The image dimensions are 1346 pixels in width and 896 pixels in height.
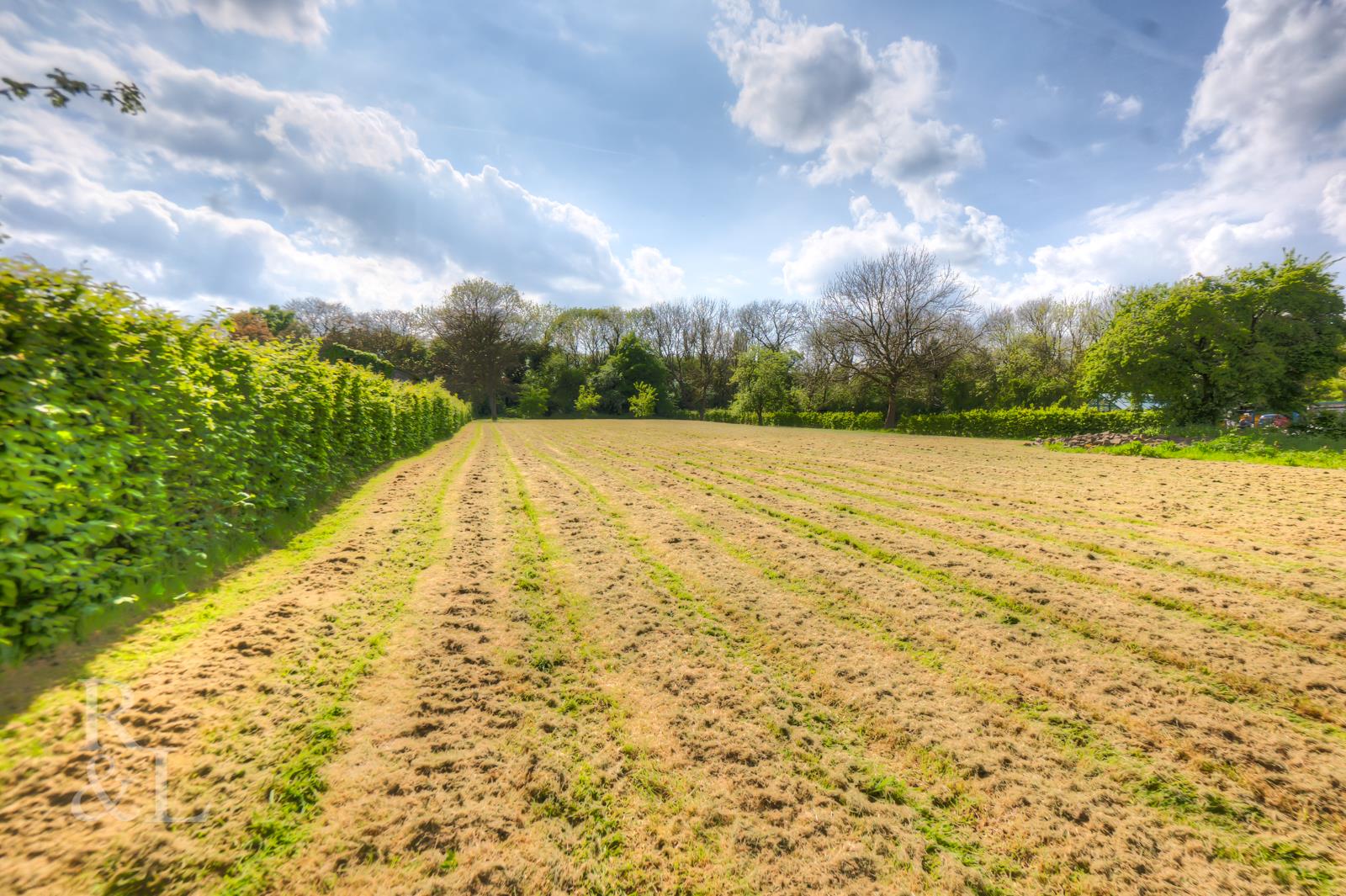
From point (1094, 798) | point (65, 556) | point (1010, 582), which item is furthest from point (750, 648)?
→ point (65, 556)

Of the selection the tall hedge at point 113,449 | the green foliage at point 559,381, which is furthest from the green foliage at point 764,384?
the tall hedge at point 113,449

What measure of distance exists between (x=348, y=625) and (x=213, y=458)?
2.71 metres

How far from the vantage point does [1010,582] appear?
4.79m

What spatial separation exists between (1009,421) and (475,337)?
Result: 44973 millimetres

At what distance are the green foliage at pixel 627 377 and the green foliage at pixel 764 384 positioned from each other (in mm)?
10614

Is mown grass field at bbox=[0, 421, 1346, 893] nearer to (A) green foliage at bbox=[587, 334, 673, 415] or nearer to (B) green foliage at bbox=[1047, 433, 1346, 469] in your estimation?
(B) green foliage at bbox=[1047, 433, 1346, 469]

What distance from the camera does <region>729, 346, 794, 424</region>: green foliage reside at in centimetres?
4309

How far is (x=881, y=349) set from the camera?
108 feet

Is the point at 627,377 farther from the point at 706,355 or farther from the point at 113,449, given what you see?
the point at 113,449

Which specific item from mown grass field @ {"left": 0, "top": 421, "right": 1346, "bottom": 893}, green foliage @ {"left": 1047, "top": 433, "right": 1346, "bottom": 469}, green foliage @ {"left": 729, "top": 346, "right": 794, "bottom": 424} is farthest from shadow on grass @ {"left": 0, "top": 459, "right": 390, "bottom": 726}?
green foliage @ {"left": 729, "top": 346, "right": 794, "bottom": 424}

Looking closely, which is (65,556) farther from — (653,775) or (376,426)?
(376,426)

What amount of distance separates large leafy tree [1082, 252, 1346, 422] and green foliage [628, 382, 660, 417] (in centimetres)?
3712

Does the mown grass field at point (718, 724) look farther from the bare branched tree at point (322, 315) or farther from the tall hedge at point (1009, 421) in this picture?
the bare branched tree at point (322, 315)

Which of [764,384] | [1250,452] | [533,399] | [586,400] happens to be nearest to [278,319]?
[533,399]
